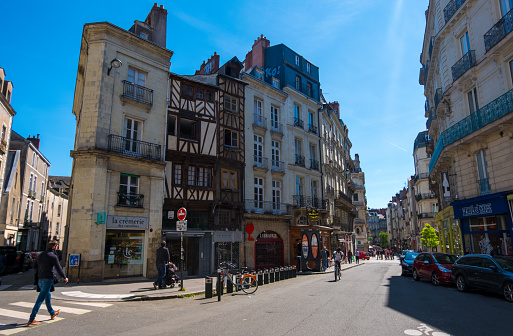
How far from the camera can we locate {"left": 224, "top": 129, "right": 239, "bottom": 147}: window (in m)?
23.7

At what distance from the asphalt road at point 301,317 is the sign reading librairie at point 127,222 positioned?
20.2 ft

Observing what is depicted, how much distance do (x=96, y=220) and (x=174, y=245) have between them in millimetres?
5316

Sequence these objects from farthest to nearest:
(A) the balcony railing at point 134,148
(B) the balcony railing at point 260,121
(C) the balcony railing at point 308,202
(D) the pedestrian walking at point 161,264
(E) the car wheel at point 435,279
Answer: (C) the balcony railing at point 308,202 < (B) the balcony railing at point 260,121 < (A) the balcony railing at point 134,148 < (E) the car wheel at point 435,279 < (D) the pedestrian walking at point 161,264

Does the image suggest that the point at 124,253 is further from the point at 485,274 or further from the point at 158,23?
the point at 485,274

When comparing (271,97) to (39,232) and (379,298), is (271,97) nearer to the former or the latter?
(379,298)

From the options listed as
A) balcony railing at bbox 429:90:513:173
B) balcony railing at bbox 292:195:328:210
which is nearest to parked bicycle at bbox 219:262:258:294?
balcony railing at bbox 429:90:513:173

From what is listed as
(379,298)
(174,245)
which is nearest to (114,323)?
(379,298)

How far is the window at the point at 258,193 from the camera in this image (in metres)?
25.4

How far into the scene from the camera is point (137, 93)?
1828cm

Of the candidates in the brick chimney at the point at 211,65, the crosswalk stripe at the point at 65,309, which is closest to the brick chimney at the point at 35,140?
the brick chimney at the point at 211,65

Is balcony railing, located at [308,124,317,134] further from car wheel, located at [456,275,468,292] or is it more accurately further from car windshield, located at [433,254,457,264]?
car wheel, located at [456,275,468,292]

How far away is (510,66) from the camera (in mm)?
15469

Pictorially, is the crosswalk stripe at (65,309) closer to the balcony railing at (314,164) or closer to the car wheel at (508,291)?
the car wheel at (508,291)

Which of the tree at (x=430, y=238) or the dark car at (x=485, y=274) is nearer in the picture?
the dark car at (x=485, y=274)
